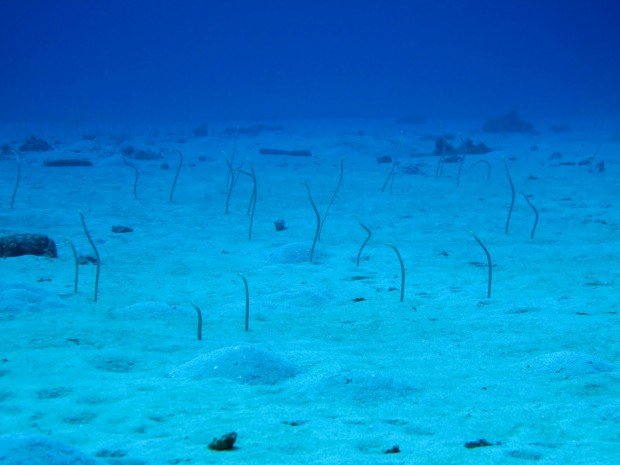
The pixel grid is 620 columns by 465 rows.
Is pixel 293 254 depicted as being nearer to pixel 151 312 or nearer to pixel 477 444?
pixel 151 312

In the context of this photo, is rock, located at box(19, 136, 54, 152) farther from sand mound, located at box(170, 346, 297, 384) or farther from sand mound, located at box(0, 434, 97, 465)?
sand mound, located at box(0, 434, 97, 465)

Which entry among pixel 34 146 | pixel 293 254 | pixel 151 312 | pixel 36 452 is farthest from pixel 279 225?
pixel 34 146

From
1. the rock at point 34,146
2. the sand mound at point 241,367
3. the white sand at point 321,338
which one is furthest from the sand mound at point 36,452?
the rock at point 34,146

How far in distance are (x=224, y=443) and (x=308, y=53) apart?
14981 cm

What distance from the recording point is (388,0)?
136 metres

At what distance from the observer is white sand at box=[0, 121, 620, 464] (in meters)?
2.56

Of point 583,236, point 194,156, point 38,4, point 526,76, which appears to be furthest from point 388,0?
point 583,236

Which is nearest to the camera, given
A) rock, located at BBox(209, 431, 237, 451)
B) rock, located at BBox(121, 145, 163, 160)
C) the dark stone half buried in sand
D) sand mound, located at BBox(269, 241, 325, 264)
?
rock, located at BBox(209, 431, 237, 451)

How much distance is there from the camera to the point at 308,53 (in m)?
145

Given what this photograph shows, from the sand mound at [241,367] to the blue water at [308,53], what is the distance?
191 feet

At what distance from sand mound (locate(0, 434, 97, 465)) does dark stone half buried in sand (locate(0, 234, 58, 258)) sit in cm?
426

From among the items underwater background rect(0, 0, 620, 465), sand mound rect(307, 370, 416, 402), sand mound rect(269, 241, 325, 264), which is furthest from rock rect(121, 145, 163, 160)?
sand mound rect(307, 370, 416, 402)

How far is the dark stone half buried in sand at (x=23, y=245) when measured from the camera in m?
6.00

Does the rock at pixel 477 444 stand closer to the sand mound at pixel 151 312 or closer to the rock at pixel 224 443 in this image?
the rock at pixel 224 443
